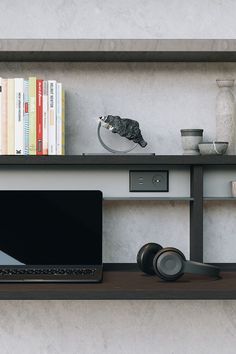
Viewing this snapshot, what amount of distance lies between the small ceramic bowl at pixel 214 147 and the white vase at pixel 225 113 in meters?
0.07

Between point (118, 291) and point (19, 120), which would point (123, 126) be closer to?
point (19, 120)

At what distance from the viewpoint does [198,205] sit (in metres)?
2.29

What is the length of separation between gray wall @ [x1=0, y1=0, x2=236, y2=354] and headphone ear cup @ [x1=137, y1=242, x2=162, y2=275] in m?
0.18

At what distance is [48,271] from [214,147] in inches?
28.1

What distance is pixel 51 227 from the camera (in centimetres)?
225

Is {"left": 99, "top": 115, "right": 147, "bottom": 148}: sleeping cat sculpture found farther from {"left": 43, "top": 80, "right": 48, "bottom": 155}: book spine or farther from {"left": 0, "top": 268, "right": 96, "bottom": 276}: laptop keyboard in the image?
{"left": 0, "top": 268, "right": 96, "bottom": 276}: laptop keyboard

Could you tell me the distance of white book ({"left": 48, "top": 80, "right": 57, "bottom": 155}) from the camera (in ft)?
7.20

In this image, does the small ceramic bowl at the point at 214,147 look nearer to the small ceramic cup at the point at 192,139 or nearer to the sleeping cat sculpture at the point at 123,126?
the small ceramic cup at the point at 192,139

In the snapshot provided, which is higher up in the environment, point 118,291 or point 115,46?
point 115,46

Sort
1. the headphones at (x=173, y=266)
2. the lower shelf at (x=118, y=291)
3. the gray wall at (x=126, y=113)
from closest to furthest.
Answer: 1. the lower shelf at (x=118, y=291)
2. the headphones at (x=173, y=266)
3. the gray wall at (x=126, y=113)

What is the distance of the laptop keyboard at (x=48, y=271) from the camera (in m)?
2.13

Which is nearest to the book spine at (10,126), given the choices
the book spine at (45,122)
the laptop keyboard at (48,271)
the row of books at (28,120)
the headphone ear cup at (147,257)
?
the row of books at (28,120)

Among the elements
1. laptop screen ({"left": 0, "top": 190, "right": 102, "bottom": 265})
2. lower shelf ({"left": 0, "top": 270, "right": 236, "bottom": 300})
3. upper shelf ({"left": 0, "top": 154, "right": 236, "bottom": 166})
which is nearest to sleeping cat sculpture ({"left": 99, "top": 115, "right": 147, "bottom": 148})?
upper shelf ({"left": 0, "top": 154, "right": 236, "bottom": 166})

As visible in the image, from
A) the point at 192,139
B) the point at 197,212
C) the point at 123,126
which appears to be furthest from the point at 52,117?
the point at 197,212
